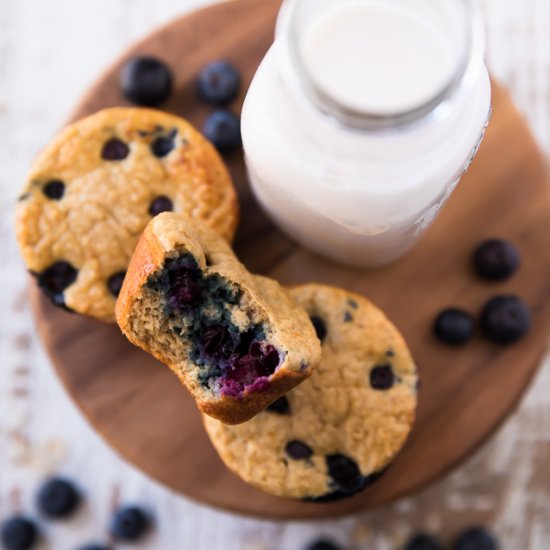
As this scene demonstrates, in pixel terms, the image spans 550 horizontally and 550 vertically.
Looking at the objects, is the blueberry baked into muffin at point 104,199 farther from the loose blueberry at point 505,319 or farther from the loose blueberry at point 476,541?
the loose blueberry at point 476,541

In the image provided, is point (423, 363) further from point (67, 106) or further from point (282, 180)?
point (67, 106)

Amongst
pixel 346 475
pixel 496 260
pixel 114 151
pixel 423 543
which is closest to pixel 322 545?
pixel 423 543

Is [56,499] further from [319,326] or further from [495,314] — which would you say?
[495,314]

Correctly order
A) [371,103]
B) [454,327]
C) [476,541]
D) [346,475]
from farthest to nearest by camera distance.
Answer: [476,541] → [454,327] → [346,475] → [371,103]

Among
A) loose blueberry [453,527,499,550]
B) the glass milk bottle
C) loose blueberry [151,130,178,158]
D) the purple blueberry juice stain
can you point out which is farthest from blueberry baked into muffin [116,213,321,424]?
loose blueberry [453,527,499,550]

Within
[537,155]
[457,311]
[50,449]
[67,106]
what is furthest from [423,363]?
[67,106]

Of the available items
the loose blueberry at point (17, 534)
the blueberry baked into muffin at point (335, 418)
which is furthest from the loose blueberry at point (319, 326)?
the loose blueberry at point (17, 534)

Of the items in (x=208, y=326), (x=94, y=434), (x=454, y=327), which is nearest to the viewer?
(x=208, y=326)

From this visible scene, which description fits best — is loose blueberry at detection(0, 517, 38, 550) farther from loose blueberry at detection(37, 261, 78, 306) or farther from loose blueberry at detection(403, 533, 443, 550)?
loose blueberry at detection(403, 533, 443, 550)
